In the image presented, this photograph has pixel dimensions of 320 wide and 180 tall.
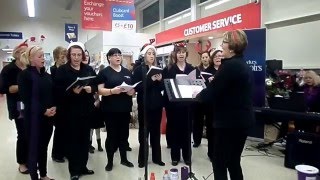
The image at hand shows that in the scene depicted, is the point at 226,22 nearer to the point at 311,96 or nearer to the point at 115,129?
the point at 311,96

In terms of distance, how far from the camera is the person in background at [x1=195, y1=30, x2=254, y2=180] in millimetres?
2113

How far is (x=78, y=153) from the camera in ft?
10.5

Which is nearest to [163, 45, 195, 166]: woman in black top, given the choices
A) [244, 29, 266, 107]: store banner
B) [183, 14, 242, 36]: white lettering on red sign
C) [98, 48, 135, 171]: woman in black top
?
[98, 48, 135, 171]: woman in black top

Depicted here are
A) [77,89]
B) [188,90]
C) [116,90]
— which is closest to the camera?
[188,90]

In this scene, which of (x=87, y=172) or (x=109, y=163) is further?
(x=109, y=163)

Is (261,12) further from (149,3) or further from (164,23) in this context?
(149,3)

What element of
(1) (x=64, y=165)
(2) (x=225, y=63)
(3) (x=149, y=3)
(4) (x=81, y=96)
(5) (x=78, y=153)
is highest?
(3) (x=149, y=3)

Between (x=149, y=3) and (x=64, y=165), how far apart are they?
1108 cm

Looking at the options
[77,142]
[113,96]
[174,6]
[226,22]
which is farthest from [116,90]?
[174,6]

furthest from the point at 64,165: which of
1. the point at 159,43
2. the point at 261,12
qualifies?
the point at 159,43

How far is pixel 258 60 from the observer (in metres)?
4.75

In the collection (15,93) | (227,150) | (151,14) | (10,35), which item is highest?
(151,14)

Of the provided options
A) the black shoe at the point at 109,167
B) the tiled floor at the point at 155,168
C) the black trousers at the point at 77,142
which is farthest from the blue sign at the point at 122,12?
the black trousers at the point at 77,142

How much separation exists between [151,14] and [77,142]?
37.7 ft
